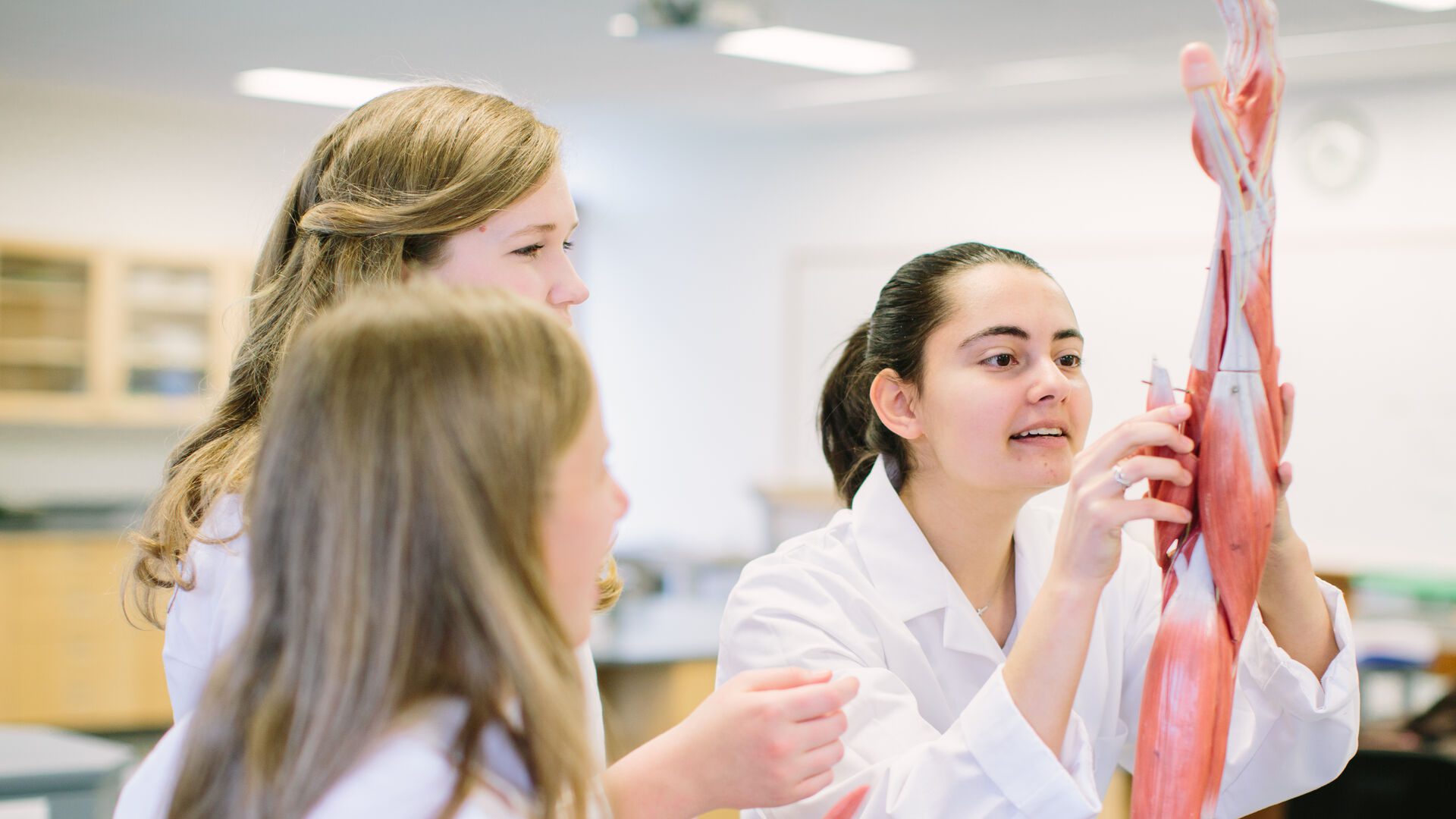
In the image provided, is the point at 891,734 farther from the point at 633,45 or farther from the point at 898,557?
the point at 633,45

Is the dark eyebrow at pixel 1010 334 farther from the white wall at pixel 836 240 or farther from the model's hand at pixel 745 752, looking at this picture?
the white wall at pixel 836 240

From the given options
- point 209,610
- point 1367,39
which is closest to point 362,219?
point 209,610

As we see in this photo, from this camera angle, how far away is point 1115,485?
1.02m

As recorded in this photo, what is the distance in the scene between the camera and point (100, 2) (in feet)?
15.0

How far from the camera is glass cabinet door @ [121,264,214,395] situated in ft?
19.6

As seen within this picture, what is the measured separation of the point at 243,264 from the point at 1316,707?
5708mm

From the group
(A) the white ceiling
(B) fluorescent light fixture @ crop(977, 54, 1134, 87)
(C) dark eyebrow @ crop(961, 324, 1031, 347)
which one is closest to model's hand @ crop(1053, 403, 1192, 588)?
(C) dark eyebrow @ crop(961, 324, 1031, 347)

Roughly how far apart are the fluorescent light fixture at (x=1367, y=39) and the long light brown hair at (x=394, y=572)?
15.3ft

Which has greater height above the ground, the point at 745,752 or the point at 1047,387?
the point at 1047,387

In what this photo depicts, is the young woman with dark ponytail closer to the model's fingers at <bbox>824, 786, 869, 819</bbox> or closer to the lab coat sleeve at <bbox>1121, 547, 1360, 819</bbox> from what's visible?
the lab coat sleeve at <bbox>1121, 547, 1360, 819</bbox>

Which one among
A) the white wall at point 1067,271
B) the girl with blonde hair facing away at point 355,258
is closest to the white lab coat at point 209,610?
the girl with blonde hair facing away at point 355,258

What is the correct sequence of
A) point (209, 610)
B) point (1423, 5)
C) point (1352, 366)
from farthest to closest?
point (1352, 366), point (1423, 5), point (209, 610)

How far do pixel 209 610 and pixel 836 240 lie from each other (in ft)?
18.6

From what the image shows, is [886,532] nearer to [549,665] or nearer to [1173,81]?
[549,665]
